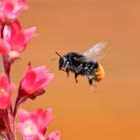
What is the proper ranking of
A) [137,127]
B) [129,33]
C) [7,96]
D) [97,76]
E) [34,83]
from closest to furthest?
[7,96] < [34,83] < [97,76] < [137,127] < [129,33]

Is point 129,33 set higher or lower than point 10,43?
higher

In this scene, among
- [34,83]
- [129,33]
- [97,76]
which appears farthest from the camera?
[129,33]

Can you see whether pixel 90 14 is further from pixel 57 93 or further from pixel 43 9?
pixel 57 93

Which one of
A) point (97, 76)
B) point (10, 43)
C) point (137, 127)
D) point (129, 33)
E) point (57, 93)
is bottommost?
point (10, 43)

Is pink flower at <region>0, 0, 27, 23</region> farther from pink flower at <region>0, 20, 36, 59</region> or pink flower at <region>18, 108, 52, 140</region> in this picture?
pink flower at <region>18, 108, 52, 140</region>

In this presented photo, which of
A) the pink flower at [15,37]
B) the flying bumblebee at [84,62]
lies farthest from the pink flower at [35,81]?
the flying bumblebee at [84,62]

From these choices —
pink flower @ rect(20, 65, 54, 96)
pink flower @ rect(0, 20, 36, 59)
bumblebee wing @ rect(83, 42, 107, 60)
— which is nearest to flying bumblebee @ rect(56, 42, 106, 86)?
bumblebee wing @ rect(83, 42, 107, 60)

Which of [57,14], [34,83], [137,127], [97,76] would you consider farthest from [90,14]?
[34,83]
